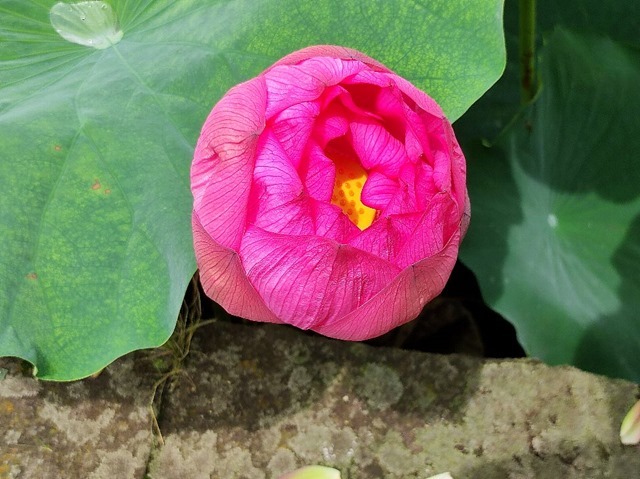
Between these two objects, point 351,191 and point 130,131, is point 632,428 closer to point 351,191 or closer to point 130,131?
point 351,191

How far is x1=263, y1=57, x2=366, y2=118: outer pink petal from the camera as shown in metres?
0.56

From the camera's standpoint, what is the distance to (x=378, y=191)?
0.61 m

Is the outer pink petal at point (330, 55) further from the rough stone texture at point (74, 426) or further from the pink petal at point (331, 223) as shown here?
the rough stone texture at point (74, 426)

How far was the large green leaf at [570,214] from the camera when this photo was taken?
0.86m

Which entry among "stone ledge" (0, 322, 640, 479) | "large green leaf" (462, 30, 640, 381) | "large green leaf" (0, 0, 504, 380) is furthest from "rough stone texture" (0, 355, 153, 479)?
"large green leaf" (462, 30, 640, 381)

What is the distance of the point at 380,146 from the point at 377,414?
1.06 ft

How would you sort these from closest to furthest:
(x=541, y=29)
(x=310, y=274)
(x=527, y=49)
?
(x=310, y=274), (x=527, y=49), (x=541, y=29)

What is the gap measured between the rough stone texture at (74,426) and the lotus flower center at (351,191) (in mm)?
324

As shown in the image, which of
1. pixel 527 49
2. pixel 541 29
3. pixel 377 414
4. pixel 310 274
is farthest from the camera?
pixel 541 29

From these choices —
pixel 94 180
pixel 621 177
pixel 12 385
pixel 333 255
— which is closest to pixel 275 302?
pixel 333 255

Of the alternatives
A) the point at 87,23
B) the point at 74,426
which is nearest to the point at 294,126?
the point at 87,23

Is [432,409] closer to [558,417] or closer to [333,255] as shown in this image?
[558,417]

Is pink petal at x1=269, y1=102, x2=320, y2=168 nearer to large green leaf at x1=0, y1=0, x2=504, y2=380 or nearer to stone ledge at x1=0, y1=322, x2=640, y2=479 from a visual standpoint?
large green leaf at x1=0, y1=0, x2=504, y2=380

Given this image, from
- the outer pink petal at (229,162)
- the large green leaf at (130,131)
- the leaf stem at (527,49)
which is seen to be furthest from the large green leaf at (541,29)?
the outer pink petal at (229,162)
